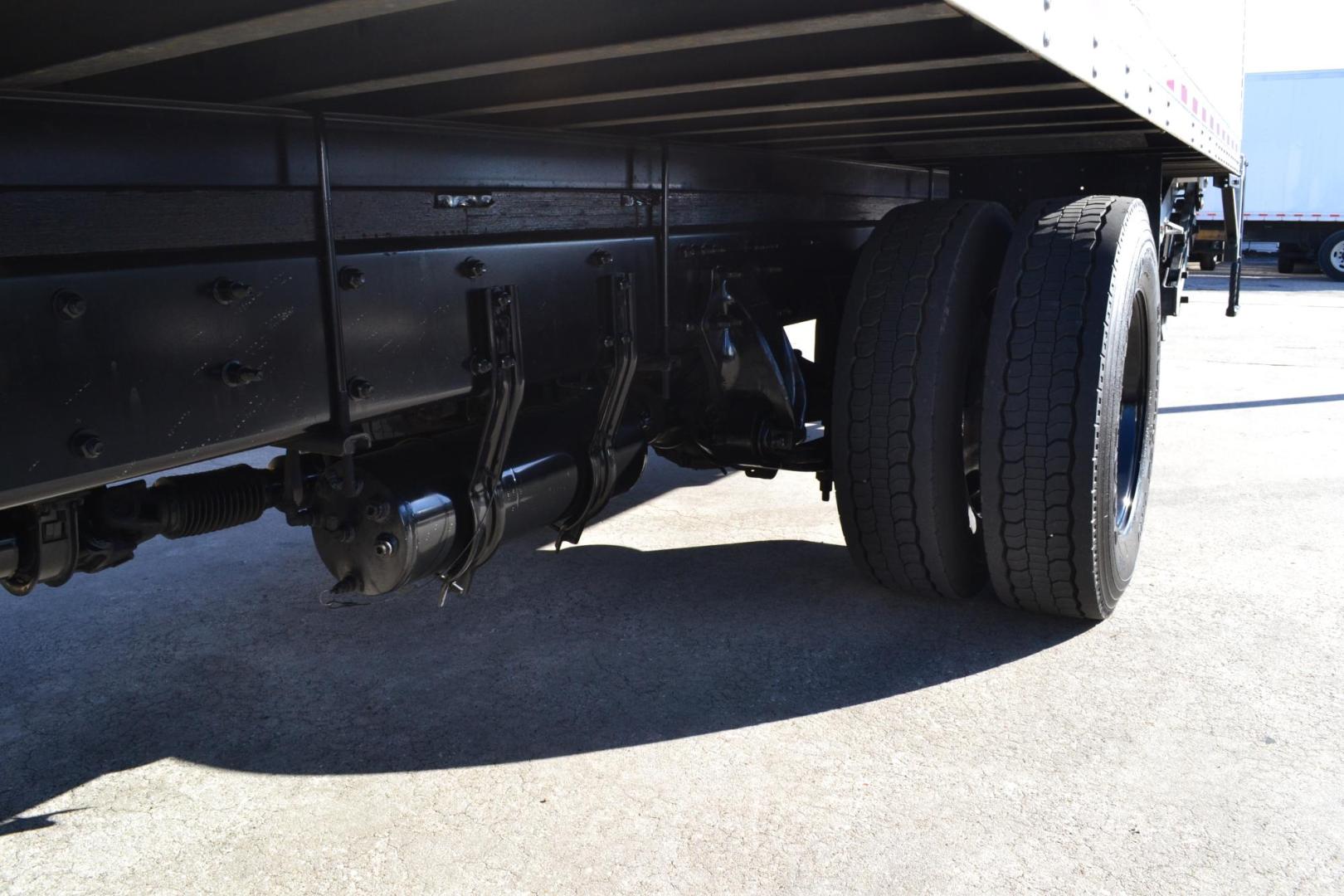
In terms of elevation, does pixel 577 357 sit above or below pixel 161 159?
below

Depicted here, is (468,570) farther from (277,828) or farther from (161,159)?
(161,159)

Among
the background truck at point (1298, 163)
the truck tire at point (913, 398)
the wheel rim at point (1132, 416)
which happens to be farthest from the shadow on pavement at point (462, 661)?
the background truck at point (1298, 163)

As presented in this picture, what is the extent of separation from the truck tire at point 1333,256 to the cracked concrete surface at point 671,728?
53.1 feet

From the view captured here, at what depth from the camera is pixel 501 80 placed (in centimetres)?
214

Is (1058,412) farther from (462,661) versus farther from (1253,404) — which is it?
(1253,404)

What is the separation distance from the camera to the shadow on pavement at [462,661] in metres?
2.69

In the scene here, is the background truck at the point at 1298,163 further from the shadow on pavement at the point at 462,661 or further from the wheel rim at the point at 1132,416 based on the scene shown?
the shadow on pavement at the point at 462,661

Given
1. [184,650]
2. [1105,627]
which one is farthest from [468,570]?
[1105,627]

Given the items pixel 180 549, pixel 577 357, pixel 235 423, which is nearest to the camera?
pixel 235 423

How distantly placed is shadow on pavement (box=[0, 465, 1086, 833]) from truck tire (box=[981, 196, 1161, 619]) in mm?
231

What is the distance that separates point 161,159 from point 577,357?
45.9 inches

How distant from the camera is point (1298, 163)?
18.5 meters

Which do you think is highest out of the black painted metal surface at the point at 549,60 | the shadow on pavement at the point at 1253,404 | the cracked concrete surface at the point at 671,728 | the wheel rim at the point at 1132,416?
the black painted metal surface at the point at 549,60

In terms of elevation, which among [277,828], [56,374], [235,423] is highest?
[56,374]
